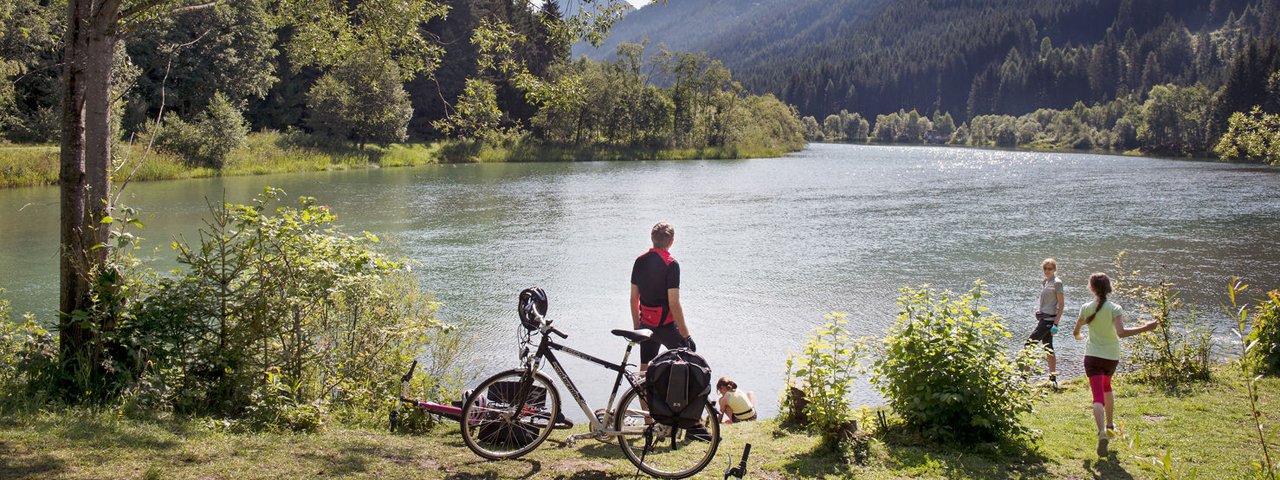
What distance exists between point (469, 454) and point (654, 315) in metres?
2.13

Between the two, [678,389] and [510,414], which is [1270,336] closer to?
[678,389]

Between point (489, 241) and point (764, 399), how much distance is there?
46.4 ft

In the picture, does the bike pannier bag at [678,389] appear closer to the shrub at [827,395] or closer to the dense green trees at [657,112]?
the shrub at [827,395]

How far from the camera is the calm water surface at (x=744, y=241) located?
45.6ft

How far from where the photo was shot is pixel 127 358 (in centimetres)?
659

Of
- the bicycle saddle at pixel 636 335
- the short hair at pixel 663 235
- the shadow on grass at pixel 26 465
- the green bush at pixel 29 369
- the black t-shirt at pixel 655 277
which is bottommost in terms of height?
the shadow on grass at pixel 26 465

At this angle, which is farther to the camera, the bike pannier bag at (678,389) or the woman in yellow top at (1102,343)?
the woman in yellow top at (1102,343)

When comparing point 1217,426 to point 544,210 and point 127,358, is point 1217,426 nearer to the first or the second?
point 127,358

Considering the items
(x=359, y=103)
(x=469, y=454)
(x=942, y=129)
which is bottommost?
(x=469, y=454)

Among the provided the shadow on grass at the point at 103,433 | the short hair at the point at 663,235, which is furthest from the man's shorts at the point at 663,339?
the shadow on grass at the point at 103,433

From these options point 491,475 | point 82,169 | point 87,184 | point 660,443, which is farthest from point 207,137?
point 660,443

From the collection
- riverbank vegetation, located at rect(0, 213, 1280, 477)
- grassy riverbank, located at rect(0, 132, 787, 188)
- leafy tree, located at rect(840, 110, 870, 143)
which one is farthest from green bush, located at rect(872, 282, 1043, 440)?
leafy tree, located at rect(840, 110, 870, 143)

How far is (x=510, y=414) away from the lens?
582cm

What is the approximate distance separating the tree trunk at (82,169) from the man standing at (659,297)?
440cm
